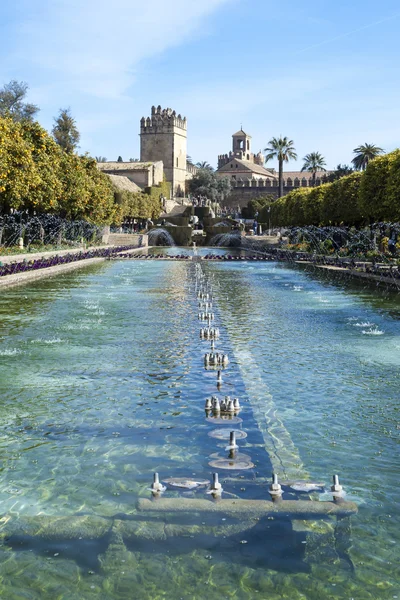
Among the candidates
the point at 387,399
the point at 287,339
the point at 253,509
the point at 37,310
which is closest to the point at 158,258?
the point at 37,310

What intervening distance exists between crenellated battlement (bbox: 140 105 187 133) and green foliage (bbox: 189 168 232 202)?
354 inches

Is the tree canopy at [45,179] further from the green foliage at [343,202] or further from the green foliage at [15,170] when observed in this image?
the green foliage at [343,202]

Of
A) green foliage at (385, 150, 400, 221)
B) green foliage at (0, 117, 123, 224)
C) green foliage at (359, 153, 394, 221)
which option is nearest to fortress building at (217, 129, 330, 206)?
green foliage at (0, 117, 123, 224)

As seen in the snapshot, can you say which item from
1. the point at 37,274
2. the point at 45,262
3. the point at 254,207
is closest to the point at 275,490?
the point at 37,274

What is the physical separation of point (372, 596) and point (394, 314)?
1284 cm

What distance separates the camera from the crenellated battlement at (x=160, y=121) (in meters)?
116

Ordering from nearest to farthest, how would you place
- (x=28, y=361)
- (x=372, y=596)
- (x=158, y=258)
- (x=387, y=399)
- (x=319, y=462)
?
(x=372, y=596) → (x=319, y=462) → (x=387, y=399) → (x=28, y=361) → (x=158, y=258)

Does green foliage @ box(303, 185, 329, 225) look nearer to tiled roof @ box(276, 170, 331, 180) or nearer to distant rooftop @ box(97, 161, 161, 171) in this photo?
distant rooftop @ box(97, 161, 161, 171)

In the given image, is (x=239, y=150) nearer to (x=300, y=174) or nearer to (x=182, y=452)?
(x=300, y=174)

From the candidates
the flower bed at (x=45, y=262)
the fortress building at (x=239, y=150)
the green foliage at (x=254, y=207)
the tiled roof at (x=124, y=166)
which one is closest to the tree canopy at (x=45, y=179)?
the flower bed at (x=45, y=262)

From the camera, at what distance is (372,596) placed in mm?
4090

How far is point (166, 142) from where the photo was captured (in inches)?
4569

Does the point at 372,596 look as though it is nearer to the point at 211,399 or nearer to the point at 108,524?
the point at 108,524

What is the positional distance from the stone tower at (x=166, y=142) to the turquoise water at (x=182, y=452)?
10279cm
